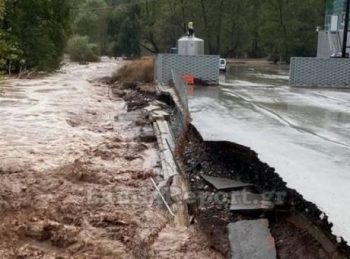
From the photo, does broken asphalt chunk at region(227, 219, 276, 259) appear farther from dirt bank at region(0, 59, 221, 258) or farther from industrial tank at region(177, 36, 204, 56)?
industrial tank at region(177, 36, 204, 56)

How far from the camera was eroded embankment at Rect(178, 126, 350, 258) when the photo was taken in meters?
5.57

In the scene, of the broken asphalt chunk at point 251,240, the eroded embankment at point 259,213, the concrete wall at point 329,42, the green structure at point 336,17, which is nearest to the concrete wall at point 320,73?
the concrete wall at point 329,42

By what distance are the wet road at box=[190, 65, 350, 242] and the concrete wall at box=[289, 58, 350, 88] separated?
3461 millimetres

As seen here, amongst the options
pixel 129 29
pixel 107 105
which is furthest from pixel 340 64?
pixel 129 29

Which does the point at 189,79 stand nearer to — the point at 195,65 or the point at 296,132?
the point at 195,65

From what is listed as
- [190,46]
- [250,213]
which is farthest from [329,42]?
[250,213]

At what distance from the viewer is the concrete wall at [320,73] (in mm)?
22625

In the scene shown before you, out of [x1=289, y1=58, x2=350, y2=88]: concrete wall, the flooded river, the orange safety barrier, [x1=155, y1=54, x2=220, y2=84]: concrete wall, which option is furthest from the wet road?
[x1=289, y1=58, x2=350, y2=88]: concrete wall

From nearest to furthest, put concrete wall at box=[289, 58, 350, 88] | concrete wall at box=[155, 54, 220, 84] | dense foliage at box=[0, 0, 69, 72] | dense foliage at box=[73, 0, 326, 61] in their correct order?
concrete wall at box=[155, 54, 220, 84] → concrete wall at box=[289, 58, 350, 88] → dense foliage at box=[0, 0, 69, 72] → dense foliage at box=[73, 0, 326, 61]

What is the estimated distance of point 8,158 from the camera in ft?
38.8

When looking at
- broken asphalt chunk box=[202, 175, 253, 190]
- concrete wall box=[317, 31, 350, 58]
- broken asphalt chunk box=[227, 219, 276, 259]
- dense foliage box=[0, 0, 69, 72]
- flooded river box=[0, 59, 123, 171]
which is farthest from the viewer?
concrete wall box=[317, 31, 350, 58]

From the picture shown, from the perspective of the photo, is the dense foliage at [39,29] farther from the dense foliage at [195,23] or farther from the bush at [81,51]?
the bush at [81,51]

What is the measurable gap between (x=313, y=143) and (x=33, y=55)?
100 feet

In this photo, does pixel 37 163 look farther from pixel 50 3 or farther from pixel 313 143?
pixel 50 3
